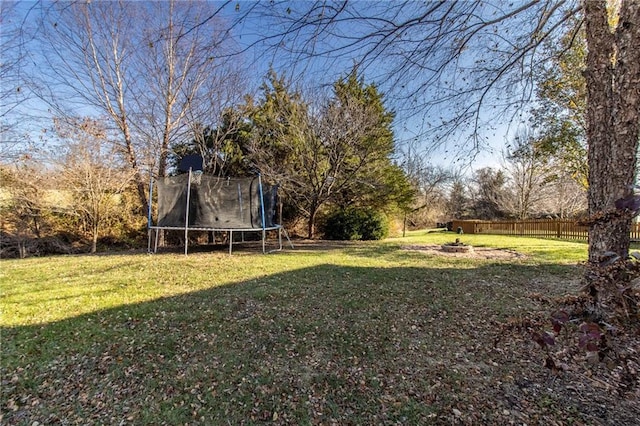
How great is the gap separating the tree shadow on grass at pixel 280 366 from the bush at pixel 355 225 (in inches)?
305

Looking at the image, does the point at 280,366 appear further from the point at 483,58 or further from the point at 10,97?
the point at 10,97

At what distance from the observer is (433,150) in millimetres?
3205

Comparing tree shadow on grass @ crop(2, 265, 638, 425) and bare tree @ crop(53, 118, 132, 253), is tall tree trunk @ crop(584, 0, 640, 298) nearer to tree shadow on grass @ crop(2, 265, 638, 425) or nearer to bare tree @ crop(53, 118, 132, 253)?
tree shadow on grass @ crop(2, 265, 638, 425)

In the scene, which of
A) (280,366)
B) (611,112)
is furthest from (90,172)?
Answer: (611,112)

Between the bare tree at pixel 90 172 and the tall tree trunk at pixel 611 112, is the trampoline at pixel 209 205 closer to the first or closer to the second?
the bare tree at pixel 90 172

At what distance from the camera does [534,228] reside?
14.3 metres

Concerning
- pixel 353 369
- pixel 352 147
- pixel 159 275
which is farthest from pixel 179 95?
pixel 353 369

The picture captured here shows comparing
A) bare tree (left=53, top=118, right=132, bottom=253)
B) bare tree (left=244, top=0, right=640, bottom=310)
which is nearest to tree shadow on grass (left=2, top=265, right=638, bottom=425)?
bare tree (left=244, top=0, right=640, bottom=310)

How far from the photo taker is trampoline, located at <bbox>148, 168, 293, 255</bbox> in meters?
7.45

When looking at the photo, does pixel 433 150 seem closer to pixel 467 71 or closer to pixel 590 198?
pixel 467 71

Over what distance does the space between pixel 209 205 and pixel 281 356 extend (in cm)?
620

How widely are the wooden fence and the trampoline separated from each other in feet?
35.5

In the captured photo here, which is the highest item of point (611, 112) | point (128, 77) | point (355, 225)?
point (128, 77)

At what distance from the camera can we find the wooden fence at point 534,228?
38.4 ft
